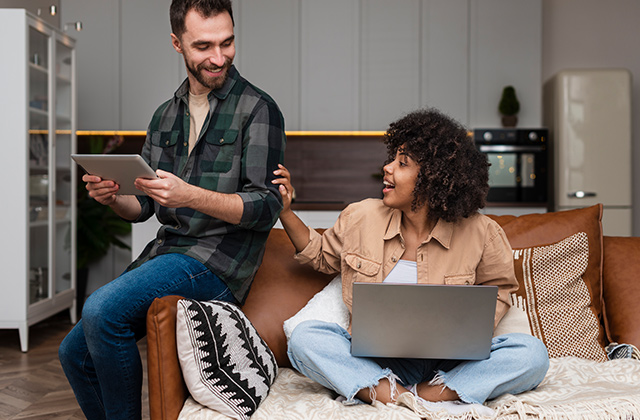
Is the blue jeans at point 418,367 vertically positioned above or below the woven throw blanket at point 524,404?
above

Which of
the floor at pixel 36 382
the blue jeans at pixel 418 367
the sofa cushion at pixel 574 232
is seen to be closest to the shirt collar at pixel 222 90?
the blue jeans at pixel 418 367

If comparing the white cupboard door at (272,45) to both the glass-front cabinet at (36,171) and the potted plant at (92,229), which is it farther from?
the glass-front cabinet at (36,171)

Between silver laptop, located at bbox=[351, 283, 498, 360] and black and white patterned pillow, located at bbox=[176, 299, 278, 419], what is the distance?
0.92 feet

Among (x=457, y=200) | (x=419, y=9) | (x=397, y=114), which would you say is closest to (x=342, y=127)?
(x=397, y=114)

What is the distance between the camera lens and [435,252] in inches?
69.0

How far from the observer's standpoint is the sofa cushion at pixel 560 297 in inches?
73.1

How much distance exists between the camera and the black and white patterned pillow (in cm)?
138

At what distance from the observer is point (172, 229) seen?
5.61ft

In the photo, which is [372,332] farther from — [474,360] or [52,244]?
[52,244]

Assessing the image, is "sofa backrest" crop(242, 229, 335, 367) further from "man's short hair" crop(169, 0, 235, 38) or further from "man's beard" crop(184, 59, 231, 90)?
"man's short hair" crop(169, 0, 235, 38)

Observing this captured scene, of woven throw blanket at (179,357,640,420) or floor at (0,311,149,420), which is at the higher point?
woven throw blanket at (179,357,640,420)

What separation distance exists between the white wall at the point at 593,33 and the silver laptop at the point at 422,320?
4.37m

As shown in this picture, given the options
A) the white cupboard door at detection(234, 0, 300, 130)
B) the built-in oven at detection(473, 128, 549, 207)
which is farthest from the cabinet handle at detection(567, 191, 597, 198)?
the white cupboard door at detection(234, 0, 300, 130)

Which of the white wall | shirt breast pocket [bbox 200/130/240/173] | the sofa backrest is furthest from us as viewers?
the white wall
